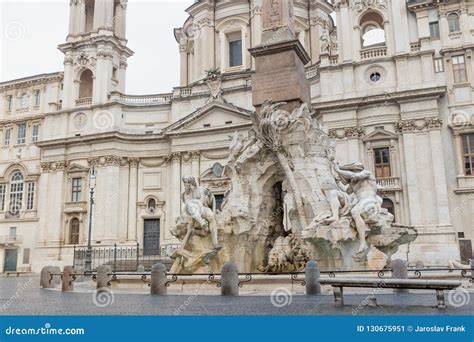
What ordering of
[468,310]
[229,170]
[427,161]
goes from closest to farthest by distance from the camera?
[468,310] → [229,170] → [427,161]

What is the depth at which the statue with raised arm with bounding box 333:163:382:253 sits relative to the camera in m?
12.7

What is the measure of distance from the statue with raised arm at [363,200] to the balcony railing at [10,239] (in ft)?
117

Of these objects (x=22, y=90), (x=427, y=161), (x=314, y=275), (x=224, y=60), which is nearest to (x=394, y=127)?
(x=427, y=161)

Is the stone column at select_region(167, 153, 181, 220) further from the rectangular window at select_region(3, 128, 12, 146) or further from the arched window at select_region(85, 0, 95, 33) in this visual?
the rectangular window at select_region(3, 128, 12, 146)

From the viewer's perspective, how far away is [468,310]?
7.21 metres

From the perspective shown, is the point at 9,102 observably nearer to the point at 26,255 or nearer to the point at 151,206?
the point at 26,255

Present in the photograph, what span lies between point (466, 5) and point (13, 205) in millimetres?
39661

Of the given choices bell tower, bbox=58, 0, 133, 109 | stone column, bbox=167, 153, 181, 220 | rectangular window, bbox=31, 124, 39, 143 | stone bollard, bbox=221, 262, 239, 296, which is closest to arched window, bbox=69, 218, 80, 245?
stone column, bbox=167, 153, 181, 220

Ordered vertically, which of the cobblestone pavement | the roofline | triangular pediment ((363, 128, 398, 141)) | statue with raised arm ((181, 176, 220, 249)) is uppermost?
the roofline

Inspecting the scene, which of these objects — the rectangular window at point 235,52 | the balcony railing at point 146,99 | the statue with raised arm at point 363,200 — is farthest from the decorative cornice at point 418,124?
the balcony railing at point 146,99

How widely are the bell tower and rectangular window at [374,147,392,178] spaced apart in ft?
75.4

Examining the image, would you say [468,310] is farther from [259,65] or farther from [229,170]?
[259,65]

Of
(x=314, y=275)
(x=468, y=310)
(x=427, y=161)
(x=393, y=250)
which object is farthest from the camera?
(x=427, y=161)

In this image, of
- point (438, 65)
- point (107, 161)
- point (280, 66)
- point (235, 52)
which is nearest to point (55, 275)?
point (280, 66)
